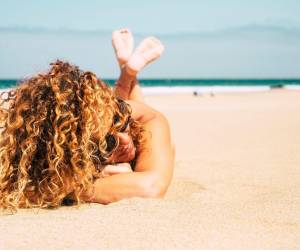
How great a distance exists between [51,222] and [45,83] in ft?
2.84

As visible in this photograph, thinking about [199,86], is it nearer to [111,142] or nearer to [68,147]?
[111,142]

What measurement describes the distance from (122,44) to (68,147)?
2.11m

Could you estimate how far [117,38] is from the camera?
488cm

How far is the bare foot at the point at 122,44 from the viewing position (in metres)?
4.70

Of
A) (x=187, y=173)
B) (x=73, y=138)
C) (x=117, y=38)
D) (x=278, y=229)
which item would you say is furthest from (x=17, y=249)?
(x=117, y=38)

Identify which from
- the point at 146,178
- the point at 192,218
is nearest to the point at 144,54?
the point at 146,178

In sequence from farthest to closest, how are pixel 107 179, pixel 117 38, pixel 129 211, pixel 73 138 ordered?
1. pixel 117 38
2. pixel 107 179
3. pixel 73 138
4. pixel 129 211

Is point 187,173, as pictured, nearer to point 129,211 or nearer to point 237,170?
point 237,170

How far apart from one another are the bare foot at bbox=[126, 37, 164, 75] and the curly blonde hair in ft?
4.14

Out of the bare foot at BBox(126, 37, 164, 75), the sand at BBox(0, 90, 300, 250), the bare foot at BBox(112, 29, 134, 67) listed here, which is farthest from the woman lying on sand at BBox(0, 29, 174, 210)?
the bare foot at BBox(112, 29, 134, 67)

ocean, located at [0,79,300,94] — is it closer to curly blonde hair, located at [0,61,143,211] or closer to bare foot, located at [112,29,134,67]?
bare foot, located at [112,29,134,67]

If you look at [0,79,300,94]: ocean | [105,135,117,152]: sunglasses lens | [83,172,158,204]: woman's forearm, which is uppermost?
[105,135,117,152]: sunglasses lens

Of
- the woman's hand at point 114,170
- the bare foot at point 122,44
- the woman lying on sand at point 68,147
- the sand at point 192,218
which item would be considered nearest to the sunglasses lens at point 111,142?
the woman lying on sand at point 68,147

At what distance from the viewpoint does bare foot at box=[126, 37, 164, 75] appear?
4.39 meters
